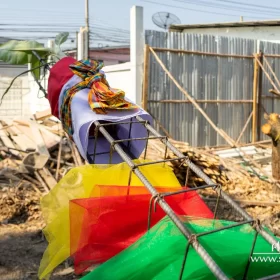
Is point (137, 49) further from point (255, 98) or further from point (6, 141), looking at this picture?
point (255, 98)

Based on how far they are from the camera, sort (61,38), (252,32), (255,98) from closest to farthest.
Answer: (61,38) → (255,98) → (252,32)

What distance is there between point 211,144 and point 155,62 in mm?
2541

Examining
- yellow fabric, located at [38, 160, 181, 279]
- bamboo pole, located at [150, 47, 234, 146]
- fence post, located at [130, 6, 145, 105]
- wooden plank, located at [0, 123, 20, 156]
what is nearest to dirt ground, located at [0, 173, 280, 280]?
wooden plank, located at [0, 123, 20, 156]

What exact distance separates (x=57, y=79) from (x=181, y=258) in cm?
243

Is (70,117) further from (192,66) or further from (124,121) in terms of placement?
(192,66)

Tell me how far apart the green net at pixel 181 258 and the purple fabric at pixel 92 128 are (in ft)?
4.07

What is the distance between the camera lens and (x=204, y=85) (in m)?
10.0

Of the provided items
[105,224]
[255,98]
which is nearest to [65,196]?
[105,224]

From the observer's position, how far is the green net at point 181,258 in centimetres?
196

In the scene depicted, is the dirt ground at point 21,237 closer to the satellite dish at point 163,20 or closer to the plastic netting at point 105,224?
the plastic netting at point 105,224

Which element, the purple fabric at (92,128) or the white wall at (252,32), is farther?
the white wall at (252,32)

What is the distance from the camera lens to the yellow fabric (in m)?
2.47

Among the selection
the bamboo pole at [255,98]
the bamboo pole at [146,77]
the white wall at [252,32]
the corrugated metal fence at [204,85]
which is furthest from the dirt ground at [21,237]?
the white wall at [252,32]

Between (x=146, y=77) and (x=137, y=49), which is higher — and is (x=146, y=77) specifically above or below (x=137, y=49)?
Result: below
